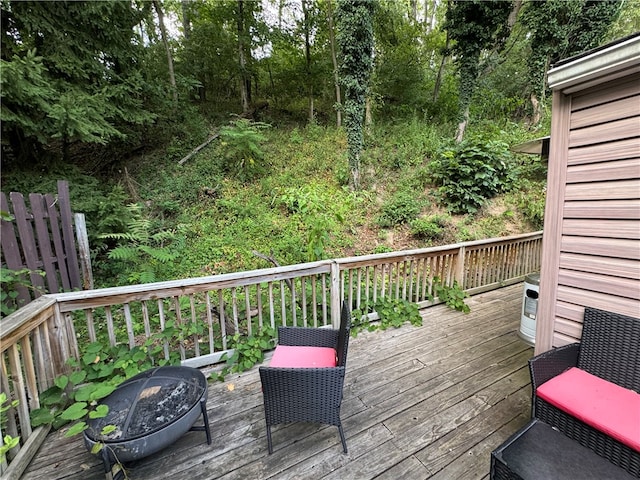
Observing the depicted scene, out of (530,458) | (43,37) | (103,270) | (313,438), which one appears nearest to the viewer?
(530,458)

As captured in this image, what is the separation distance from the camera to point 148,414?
1.55 meters

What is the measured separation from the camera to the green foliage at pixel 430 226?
18.9 ft

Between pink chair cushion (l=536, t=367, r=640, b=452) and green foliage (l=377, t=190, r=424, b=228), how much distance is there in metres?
4.57

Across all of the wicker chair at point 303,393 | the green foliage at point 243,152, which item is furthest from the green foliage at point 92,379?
the green foliage at point 243,152

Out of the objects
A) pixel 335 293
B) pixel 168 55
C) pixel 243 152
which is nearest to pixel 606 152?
pixel 335 293

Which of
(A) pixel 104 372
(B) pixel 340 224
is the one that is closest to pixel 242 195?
(B) pixel 340 224

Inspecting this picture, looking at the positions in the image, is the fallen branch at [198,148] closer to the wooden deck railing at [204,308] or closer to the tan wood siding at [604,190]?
the wooden deck railing at [204,308]

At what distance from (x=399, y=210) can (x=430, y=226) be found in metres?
0.78

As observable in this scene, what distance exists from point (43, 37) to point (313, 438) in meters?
6.29

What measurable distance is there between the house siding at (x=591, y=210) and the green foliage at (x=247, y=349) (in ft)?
7.78

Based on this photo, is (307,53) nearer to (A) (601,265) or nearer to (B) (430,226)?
(B) (430,226)

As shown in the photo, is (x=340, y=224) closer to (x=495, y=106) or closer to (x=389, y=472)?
(x=389, y=472)

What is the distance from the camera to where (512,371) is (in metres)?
2.60

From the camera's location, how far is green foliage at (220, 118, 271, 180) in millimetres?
7055
